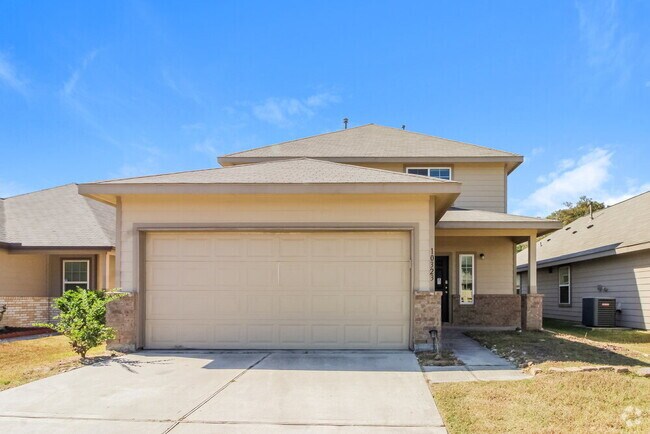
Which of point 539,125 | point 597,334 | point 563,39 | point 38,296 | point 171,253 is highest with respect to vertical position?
point 563,39

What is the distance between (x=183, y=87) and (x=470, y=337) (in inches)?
450

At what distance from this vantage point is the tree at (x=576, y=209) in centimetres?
3994

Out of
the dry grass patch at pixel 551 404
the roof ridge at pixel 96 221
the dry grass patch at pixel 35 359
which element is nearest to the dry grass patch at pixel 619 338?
the dry grass patch at pixel 551 404

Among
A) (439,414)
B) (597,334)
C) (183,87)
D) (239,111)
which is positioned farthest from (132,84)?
(597,334)

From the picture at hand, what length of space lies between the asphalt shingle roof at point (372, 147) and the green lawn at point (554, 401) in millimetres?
7931

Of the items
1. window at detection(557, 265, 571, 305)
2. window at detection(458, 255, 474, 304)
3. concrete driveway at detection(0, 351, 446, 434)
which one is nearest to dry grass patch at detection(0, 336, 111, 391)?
concrete driveway at detection(0, 351, 446, 434)

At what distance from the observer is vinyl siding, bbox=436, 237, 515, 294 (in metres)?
14.0

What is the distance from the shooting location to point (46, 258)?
14086 mm

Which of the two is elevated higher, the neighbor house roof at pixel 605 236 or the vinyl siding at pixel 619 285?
the neighbor house roof at pixel 605 236

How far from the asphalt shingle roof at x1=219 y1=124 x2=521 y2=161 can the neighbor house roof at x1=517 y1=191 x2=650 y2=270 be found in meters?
3.99

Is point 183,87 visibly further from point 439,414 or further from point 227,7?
point 439,414

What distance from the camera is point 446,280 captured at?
46.2 feet

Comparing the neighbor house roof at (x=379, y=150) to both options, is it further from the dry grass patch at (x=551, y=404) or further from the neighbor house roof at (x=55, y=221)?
the dry grass patch at (x=551, y=404)

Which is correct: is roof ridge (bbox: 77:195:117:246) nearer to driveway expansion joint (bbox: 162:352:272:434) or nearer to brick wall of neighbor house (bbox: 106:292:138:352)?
brick wall of neighbor house (bbox: 106:292:138:352)
